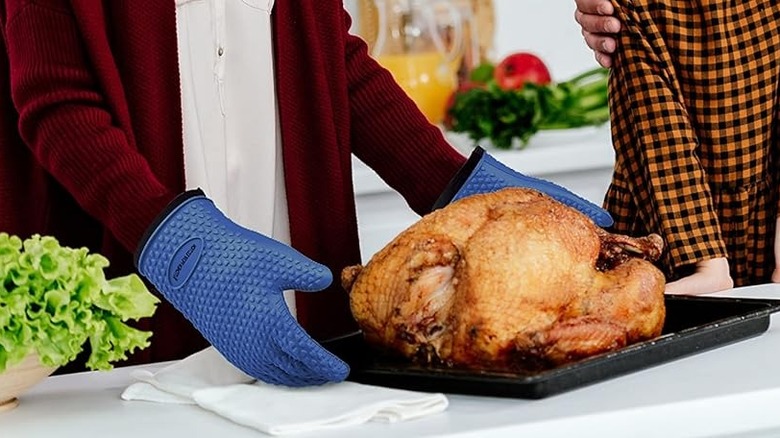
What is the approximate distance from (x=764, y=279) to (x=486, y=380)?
85 cm

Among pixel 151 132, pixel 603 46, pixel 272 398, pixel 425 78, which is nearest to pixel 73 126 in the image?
pixel 151 132

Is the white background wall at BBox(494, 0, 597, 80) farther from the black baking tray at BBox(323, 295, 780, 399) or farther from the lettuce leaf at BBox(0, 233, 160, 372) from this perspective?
the lettuce leaf at BBox(0, 233, 160, 372)

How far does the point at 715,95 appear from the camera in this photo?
1.71 metres

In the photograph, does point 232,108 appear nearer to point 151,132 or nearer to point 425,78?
point 151,132

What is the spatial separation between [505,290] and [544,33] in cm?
249

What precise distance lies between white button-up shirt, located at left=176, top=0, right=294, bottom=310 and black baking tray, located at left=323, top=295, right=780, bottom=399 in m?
0.36

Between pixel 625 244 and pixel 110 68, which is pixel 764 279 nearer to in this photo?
pixel 625 244

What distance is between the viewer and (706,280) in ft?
5.46

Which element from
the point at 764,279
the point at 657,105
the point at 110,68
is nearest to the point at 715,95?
the point at 657,105

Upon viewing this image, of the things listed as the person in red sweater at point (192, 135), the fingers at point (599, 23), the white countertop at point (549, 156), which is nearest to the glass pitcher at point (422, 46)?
the white countertop at point (549, 156)

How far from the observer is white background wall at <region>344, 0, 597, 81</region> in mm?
3516

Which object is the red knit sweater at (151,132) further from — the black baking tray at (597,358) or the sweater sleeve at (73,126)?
the black baking tray at (597,358)

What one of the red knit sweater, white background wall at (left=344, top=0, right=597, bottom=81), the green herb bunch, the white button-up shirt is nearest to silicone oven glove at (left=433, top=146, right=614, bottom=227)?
the red knit sweater

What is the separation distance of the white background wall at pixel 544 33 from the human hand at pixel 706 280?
1893 millimetres
